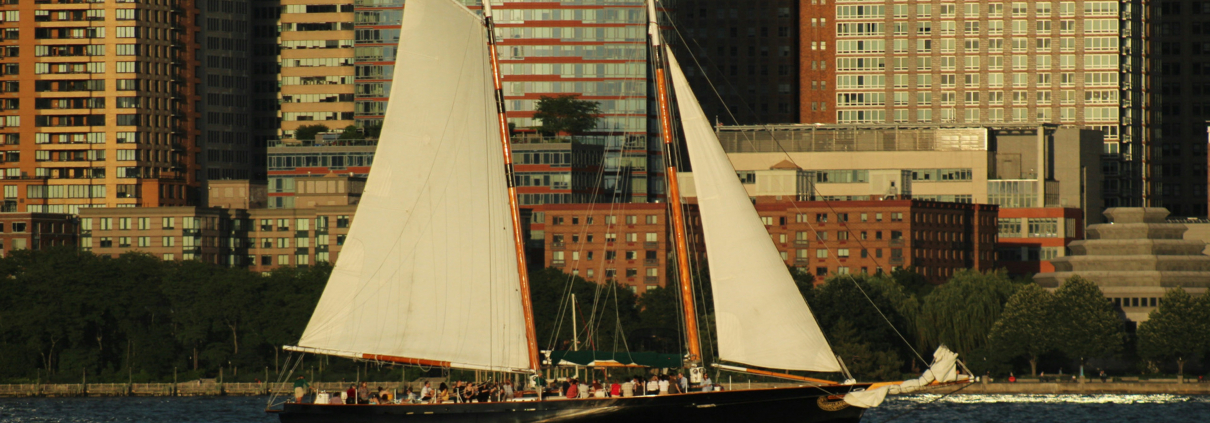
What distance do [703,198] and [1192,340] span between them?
11775 centimetres

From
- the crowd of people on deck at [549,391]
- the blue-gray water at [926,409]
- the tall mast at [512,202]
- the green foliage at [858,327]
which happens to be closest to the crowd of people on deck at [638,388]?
the crowd of people on deck at [549,391]

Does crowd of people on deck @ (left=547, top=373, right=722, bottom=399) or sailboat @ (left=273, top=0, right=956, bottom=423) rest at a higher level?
sailboat @ (left=273, top=0, right=956, bottom=423)

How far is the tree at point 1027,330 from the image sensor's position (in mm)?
194000

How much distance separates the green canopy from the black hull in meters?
3.32

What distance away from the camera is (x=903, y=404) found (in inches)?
6491

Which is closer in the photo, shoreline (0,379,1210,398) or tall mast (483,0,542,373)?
tall mast (483,0,542,373)

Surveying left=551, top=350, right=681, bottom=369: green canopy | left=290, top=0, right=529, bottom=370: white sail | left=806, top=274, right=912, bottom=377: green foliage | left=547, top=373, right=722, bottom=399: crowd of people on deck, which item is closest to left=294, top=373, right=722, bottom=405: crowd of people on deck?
left=547, top=373, right=722, bottom=399: crowd of people on deck

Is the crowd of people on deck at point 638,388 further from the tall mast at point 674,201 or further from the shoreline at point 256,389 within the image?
the shoreline at point 256,389

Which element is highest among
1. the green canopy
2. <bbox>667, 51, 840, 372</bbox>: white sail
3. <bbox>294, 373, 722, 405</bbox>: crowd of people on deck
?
<bbox>667, 51, 840, 372</bbox>: white sail

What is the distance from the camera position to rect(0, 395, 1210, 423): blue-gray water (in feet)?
472

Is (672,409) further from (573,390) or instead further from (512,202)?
(512,202)

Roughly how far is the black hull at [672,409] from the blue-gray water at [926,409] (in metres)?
38.8

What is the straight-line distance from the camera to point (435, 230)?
3748 inches

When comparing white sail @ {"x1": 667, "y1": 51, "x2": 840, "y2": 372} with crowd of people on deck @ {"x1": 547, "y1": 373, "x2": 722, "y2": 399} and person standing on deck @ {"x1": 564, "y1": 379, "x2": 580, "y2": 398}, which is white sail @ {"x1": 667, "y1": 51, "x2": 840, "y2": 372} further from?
person standing on deck @ {"x1": 564, "y1": 379, "x2": 580, "y2": 398}
